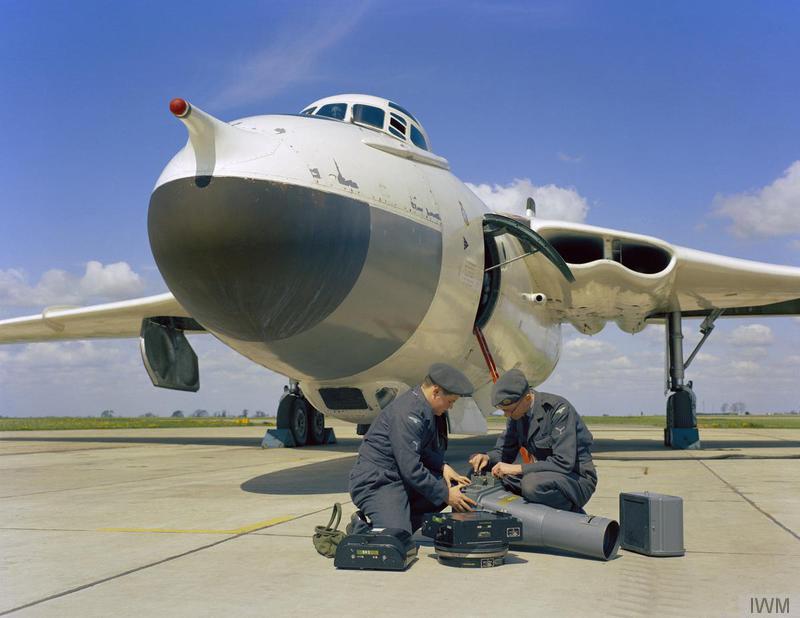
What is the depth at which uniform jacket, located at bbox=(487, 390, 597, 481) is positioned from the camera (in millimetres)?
5148

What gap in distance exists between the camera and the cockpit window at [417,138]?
9133 mm

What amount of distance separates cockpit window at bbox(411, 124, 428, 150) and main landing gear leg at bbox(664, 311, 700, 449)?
9.04 m

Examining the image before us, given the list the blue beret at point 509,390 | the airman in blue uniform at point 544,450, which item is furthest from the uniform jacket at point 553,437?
the blue beret at point 509,390

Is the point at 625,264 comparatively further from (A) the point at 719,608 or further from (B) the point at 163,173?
(A) the point at 719,608

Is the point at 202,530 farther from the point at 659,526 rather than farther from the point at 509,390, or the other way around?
the point at 659,526

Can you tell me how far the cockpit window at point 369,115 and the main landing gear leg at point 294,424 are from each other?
24.7 feet

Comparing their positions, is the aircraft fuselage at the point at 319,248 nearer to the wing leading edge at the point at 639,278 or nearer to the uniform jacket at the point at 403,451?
the uniform jacket at the point at 403,451

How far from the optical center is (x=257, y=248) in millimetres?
6188

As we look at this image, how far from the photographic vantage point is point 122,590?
379 centimetres

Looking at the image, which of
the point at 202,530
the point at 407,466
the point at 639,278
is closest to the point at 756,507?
the point at 407,466

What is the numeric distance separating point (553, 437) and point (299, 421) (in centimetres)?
1089

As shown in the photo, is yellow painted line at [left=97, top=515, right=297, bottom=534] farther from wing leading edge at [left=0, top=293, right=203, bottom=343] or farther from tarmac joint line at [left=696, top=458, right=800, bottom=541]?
wing leading edge at [left=0, top=293, right=203, bottom=343]

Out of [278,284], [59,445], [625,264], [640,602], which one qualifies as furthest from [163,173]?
[59,445]

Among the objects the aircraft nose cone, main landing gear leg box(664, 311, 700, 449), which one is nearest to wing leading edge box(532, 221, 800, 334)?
main landing gear leg box(664, 311, 700, 449)
